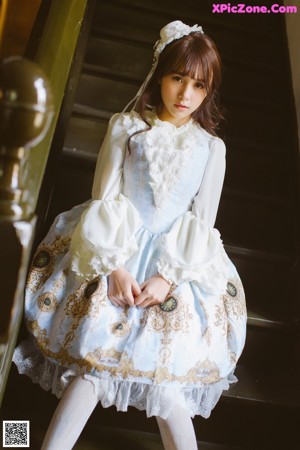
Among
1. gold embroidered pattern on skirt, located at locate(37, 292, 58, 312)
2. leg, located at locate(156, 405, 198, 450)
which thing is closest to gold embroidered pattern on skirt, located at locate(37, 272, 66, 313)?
gold embroidered pattern on skirt, located at locate(37, 292, 58, 312)

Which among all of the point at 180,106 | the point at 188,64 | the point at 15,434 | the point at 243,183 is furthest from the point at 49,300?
the point at 243,183

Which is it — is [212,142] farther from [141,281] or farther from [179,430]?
[179,430]

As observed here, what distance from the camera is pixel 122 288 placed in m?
1.63

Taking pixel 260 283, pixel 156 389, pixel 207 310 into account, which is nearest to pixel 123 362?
pixel 156 389

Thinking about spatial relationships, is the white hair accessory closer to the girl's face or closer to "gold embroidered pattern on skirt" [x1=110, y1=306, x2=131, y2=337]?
the girl's face

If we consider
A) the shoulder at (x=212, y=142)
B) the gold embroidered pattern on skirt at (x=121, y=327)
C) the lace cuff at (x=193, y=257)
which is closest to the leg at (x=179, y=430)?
the gold embroidered pattern on skirt at (x=121, y=327)

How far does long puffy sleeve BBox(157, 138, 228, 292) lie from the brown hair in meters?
0.33

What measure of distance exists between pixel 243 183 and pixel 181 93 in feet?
2.70

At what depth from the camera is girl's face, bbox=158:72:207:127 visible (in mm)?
1853

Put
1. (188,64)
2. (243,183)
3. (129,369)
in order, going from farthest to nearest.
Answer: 1. (243,183)
2. (188,64)
3. (129,369)

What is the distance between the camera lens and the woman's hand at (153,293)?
1.62 m

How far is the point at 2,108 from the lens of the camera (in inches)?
28.9

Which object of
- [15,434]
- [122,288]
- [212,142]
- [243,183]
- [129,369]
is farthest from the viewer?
[243,183]

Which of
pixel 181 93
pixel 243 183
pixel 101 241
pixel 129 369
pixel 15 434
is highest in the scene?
pixel 181 93
